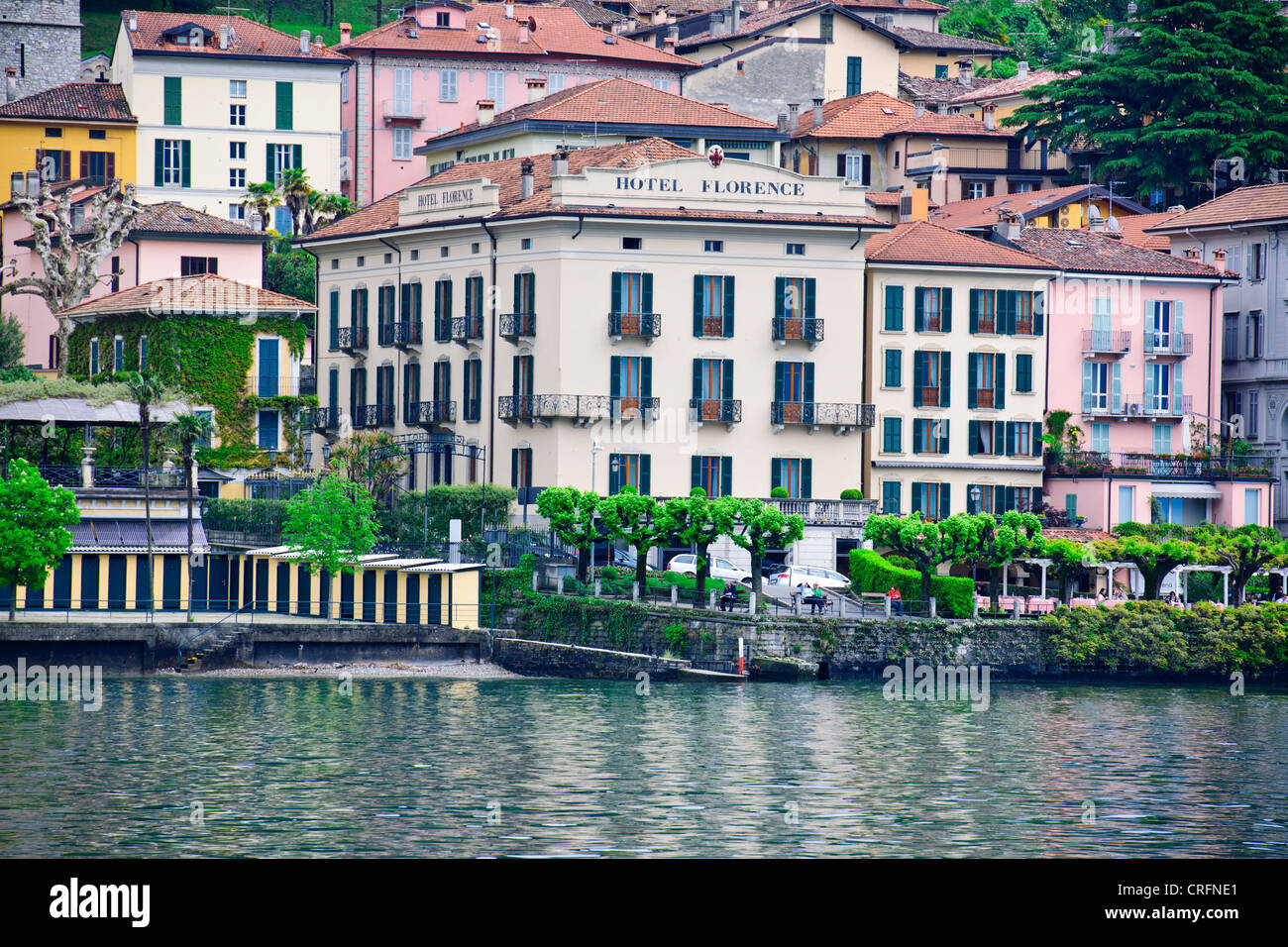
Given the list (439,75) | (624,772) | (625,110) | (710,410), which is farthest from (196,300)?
(624,772)

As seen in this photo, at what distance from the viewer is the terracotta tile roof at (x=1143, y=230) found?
8731cm

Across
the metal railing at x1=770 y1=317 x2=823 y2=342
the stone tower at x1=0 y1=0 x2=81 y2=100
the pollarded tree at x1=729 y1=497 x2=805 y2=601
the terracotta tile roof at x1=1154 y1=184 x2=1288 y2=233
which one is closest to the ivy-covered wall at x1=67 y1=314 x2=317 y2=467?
the metal railing at x1=770 y1=317 x2=823 y2=342

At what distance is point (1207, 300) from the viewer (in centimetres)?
8038

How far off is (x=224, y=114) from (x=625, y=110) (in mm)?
23322

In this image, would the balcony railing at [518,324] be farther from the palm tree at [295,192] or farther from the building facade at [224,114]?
the building facade at [224,114]

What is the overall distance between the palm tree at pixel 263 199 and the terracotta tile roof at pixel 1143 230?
39.5 metres

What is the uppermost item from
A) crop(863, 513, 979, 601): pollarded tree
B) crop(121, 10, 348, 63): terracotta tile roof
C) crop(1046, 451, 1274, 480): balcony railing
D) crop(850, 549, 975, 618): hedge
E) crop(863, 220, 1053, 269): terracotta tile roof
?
crop(121, 10, 348, 63): terracotta tile roof

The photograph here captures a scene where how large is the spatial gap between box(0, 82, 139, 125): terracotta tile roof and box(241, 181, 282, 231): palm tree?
267 inches

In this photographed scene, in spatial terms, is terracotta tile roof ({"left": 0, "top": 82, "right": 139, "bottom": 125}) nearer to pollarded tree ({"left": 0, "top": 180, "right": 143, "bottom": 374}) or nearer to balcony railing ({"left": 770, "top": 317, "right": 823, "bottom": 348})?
pollarded tree ({"left": 0, "top": 180, "right": 143, "bottom": 374})

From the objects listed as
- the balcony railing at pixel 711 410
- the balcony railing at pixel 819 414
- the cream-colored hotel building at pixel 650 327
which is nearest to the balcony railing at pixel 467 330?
the cream-colored hotel building at pixel 650 327

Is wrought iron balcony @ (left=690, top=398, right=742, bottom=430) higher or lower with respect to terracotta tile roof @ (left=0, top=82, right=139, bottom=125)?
lower

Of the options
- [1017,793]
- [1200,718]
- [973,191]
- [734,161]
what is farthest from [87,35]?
[1017,793]

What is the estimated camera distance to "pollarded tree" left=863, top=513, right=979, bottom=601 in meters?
62.4
